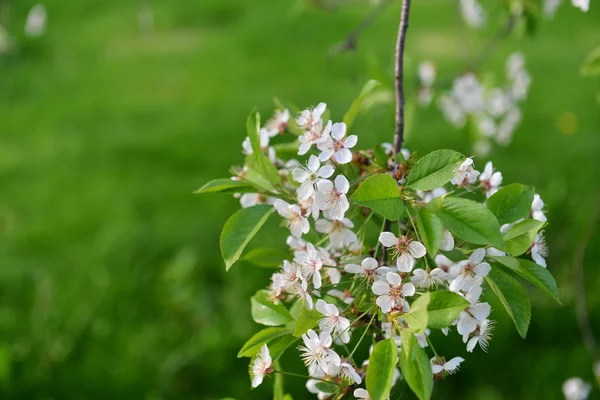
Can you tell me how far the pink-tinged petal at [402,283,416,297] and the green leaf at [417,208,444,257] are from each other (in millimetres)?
45

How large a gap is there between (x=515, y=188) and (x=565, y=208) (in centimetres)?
228

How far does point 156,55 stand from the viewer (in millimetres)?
4492

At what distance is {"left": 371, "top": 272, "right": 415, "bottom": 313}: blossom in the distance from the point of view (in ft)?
2.35

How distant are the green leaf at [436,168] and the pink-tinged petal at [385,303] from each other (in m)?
0.12

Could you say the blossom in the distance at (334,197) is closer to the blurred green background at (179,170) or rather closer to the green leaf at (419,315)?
the green leaf at (419,315)

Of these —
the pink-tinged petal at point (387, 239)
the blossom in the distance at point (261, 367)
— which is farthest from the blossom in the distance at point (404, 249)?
the blossom in the distance at point (261, 367)

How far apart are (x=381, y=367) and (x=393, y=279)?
87 millimetres

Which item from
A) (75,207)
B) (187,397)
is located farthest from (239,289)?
(75,207)

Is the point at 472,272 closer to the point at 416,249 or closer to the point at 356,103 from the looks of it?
the point at 416,249

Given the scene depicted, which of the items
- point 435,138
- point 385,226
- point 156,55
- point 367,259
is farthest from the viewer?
point 156,55

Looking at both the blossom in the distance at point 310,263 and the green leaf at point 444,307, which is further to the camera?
the blossom in the distance at point 310,263

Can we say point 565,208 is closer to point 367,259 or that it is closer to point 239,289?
point 239,289

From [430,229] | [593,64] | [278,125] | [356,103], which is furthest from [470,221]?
[593,64]

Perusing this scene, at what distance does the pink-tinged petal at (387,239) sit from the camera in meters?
0.73
